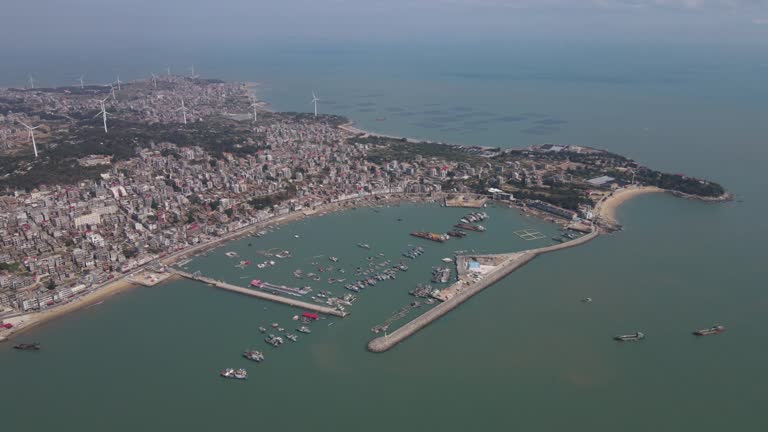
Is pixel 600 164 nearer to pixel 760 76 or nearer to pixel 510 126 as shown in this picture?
pixel 510 126

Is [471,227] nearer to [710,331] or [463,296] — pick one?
[463,296]

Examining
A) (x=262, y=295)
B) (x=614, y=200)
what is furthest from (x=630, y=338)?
(x=614, y=200)

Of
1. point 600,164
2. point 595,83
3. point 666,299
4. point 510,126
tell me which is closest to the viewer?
point 666,299

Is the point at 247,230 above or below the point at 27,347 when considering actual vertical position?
above

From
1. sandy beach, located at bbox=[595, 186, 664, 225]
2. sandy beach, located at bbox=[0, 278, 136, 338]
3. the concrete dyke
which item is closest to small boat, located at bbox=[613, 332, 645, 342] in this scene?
the concrete dyke

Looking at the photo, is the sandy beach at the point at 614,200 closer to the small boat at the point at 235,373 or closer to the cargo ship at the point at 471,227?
the cargo ship at the point at 471,227

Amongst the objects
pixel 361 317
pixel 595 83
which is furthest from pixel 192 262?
pixel 595 83
